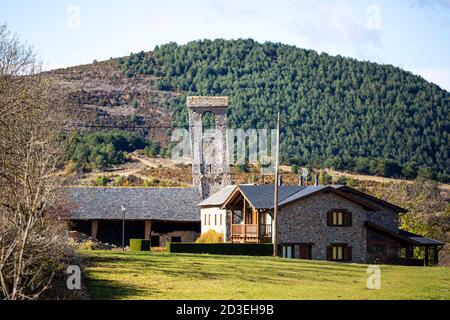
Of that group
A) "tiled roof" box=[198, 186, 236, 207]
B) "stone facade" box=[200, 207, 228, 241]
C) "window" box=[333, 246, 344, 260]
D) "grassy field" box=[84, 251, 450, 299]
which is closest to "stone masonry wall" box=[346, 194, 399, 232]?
"window" box=[333, 246, 344, 260]

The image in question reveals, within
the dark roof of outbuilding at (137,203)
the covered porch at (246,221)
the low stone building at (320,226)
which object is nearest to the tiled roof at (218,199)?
the covered porch at (246,221)

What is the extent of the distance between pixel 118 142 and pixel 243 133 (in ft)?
58.9

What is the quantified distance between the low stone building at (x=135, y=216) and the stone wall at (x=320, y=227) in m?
17.7

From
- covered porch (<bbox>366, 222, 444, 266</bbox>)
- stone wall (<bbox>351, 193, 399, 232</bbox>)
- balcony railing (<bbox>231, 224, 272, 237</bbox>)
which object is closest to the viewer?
balcony railing (<bbox>231, 224, 272, 237</bbox>)

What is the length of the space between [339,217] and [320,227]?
1.87 metres

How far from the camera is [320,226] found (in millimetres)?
64188

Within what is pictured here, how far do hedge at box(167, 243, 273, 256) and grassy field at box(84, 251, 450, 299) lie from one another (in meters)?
8.54

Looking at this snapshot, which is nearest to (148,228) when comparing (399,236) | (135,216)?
(135,216)

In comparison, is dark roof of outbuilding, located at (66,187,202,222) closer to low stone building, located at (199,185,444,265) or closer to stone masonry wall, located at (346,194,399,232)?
low stone building, located at (199,185,444,265)

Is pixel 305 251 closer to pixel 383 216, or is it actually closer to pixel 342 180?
pixel 383 216

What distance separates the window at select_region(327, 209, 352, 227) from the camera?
64562mm

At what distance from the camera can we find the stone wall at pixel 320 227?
6271 centimetres
